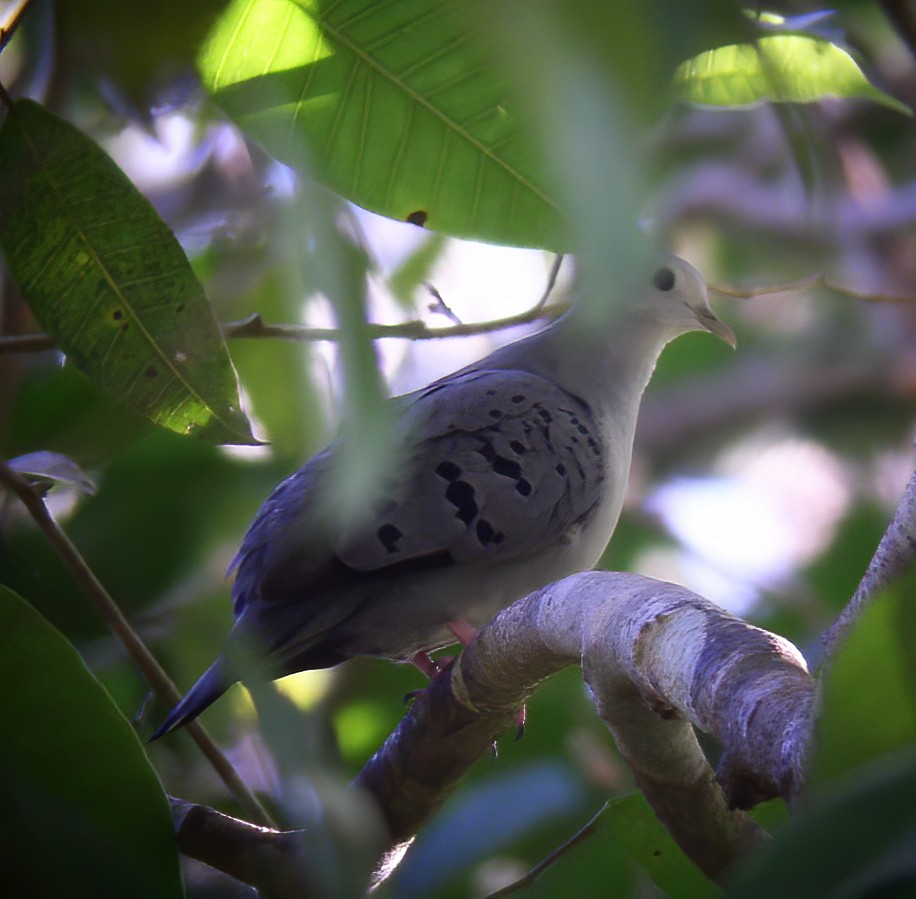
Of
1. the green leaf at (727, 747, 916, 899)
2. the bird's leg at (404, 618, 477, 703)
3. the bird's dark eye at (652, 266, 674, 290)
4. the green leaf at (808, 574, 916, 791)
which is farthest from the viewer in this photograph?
the bird's dark eye at (652, 266, 674, 290)

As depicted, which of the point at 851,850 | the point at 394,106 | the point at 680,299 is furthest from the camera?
the point at 680,299

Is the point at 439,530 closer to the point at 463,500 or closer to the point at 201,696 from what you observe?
the point at 463,500

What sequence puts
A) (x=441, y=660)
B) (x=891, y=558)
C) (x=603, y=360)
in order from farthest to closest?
(x=603, y=360) → (x=441, y=660) → (x=891, y=558)

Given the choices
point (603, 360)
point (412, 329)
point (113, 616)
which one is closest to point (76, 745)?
point (113, 616)

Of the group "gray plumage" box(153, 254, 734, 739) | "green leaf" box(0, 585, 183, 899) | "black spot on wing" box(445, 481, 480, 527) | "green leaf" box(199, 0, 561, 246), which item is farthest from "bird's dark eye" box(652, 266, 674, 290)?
"green leaf" box(0, 585, 183, 899)

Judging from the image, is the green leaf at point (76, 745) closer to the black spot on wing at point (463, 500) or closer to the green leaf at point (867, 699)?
the green leaf at point (867, 699)

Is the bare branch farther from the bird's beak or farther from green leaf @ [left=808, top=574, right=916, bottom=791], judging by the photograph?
the bird's beak
